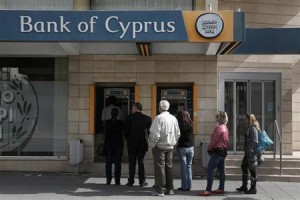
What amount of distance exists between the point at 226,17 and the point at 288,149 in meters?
5.11

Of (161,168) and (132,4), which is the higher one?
(132,4)

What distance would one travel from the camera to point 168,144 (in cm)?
948

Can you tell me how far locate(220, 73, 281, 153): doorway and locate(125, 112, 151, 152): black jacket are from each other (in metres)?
3.48

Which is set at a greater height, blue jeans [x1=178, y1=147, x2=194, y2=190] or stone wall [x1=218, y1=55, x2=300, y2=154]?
stone wall [x1=218, y1=55, x2=300, y2=154]

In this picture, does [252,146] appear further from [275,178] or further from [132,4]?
[132,4]

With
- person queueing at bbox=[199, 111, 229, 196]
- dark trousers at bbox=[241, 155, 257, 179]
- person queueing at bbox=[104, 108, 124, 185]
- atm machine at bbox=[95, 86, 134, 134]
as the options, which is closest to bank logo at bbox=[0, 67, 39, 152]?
atm machine at bbox=[95, 86, 134, 134]

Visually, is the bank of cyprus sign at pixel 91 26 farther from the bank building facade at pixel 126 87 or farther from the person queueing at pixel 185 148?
the person queueing at pixel 185 148

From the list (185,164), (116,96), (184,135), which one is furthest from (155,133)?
(116,96)

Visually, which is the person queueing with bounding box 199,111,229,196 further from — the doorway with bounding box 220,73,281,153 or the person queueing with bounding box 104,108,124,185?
the doorway with bounding box 220,73,281,153

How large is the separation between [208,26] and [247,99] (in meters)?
4.09

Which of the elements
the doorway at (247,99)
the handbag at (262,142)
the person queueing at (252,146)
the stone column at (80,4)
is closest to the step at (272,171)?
the doorway at (247,99)

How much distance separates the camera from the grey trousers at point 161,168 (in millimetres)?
9438

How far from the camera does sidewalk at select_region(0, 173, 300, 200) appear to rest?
942cm

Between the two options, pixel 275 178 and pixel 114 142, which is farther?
pixel 275 178
